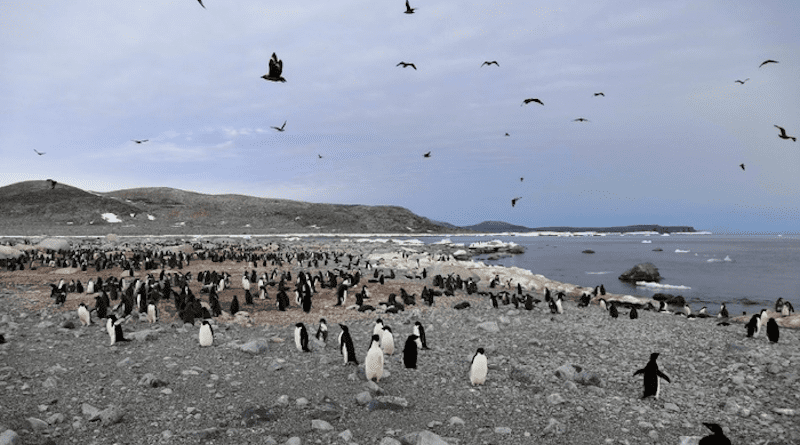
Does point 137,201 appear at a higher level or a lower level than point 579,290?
higher

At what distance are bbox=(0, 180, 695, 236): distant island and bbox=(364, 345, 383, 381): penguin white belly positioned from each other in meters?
89.1

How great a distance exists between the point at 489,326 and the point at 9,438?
31.9ft

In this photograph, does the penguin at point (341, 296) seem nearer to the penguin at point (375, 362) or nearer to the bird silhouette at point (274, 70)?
the penguin at point (375, 362)

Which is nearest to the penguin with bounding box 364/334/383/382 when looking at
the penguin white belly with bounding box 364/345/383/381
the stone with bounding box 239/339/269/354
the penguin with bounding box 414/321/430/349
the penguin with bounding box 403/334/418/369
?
the penguin white belly with bounding box 364/345/383/381

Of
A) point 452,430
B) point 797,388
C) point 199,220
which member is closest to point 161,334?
point 452,430

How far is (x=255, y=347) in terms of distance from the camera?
30.1 ft

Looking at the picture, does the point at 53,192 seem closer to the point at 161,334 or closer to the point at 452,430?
the point at 161,334

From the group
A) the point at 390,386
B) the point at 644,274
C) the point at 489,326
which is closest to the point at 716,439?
the point at 390,386

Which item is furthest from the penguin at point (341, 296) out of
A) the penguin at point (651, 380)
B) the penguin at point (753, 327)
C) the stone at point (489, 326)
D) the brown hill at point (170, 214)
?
the brown hill at point (170, 214)

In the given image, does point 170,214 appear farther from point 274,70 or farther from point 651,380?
point 651,380

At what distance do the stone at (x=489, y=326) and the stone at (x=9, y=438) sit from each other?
9.48 m

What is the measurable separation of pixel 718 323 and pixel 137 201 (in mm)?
131670

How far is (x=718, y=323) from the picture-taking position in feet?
47.7

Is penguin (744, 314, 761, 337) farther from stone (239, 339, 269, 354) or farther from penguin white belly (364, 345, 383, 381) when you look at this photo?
stone (239, 339, 269, 354)
